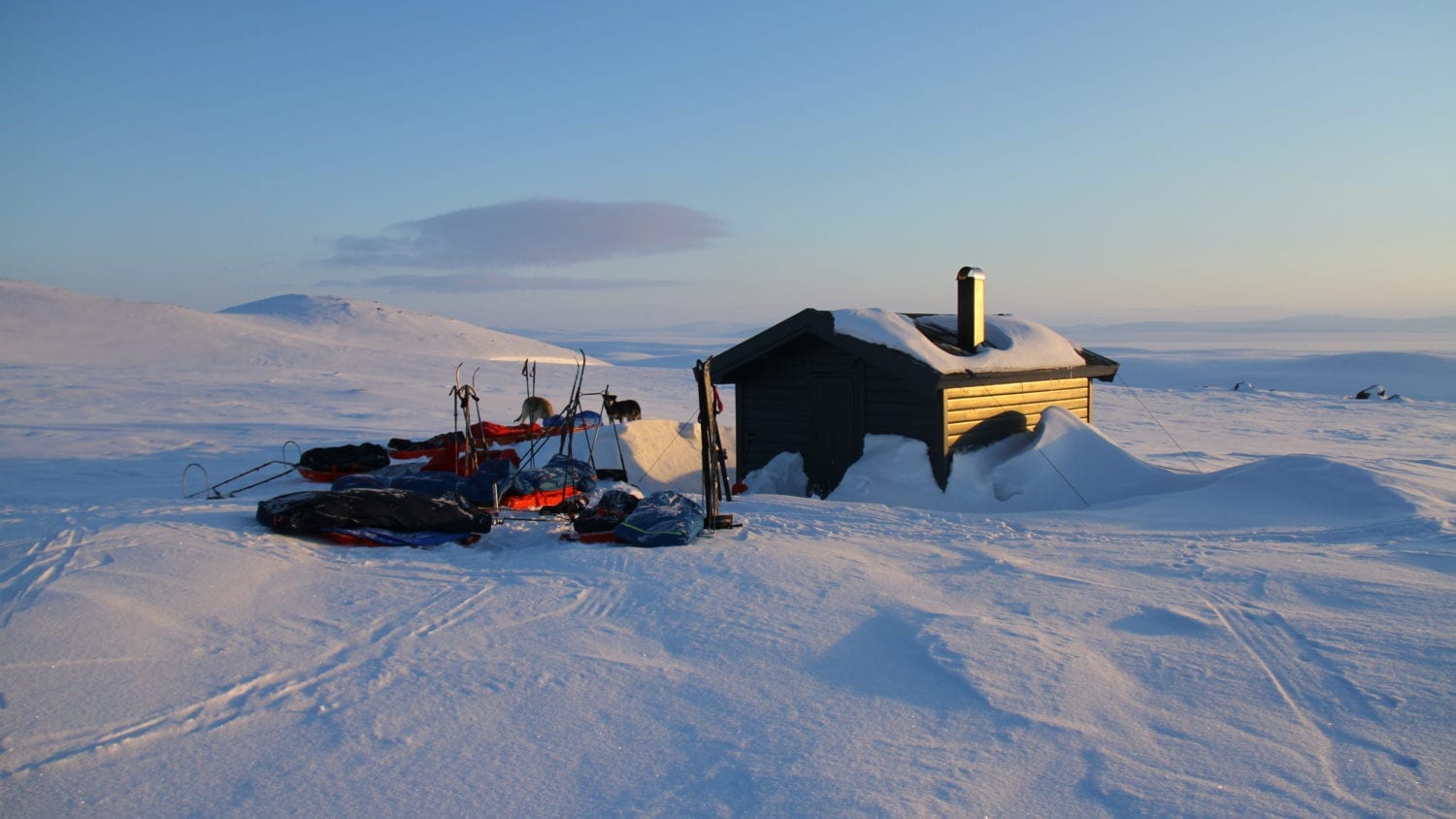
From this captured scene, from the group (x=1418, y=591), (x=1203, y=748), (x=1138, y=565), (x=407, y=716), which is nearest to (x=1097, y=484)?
(x=1138, y=565)

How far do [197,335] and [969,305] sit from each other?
1603 inches

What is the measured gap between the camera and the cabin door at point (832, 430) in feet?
43.7

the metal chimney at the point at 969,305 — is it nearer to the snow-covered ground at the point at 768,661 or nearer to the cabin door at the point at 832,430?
the cabin door at the point at 832,430

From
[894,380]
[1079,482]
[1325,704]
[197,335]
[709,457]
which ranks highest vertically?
[197,335]

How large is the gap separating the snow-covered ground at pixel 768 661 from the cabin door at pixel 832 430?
200 cm

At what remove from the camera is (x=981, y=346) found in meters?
13.9

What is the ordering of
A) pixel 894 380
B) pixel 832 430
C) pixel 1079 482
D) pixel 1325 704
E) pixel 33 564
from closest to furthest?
pixel 1325 704
pixel 33 564
pixel 1079 482
pixel 894 380
pixel 832 430

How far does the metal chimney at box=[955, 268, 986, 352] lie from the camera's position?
1370cm

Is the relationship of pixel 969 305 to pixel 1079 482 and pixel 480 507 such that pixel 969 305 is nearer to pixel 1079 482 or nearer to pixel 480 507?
pixel 1079 482

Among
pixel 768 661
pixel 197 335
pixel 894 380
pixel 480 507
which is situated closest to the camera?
pixel 768 661

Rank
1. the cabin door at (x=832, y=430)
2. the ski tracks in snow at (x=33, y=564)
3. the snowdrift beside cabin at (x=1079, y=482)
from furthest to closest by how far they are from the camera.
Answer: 1. the cabin door at (x=832, y=430)
2. the snowdrift beside cabin at (x=1079, y=482)
3. the ski tracks in snow at (x=33, y=564)

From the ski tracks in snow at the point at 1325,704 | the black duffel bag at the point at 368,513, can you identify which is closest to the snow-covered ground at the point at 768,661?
the ski tracks in snow at the point at 1325,704

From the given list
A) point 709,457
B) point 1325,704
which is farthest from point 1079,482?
point 1325,704

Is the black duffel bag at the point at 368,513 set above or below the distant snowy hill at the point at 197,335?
below
